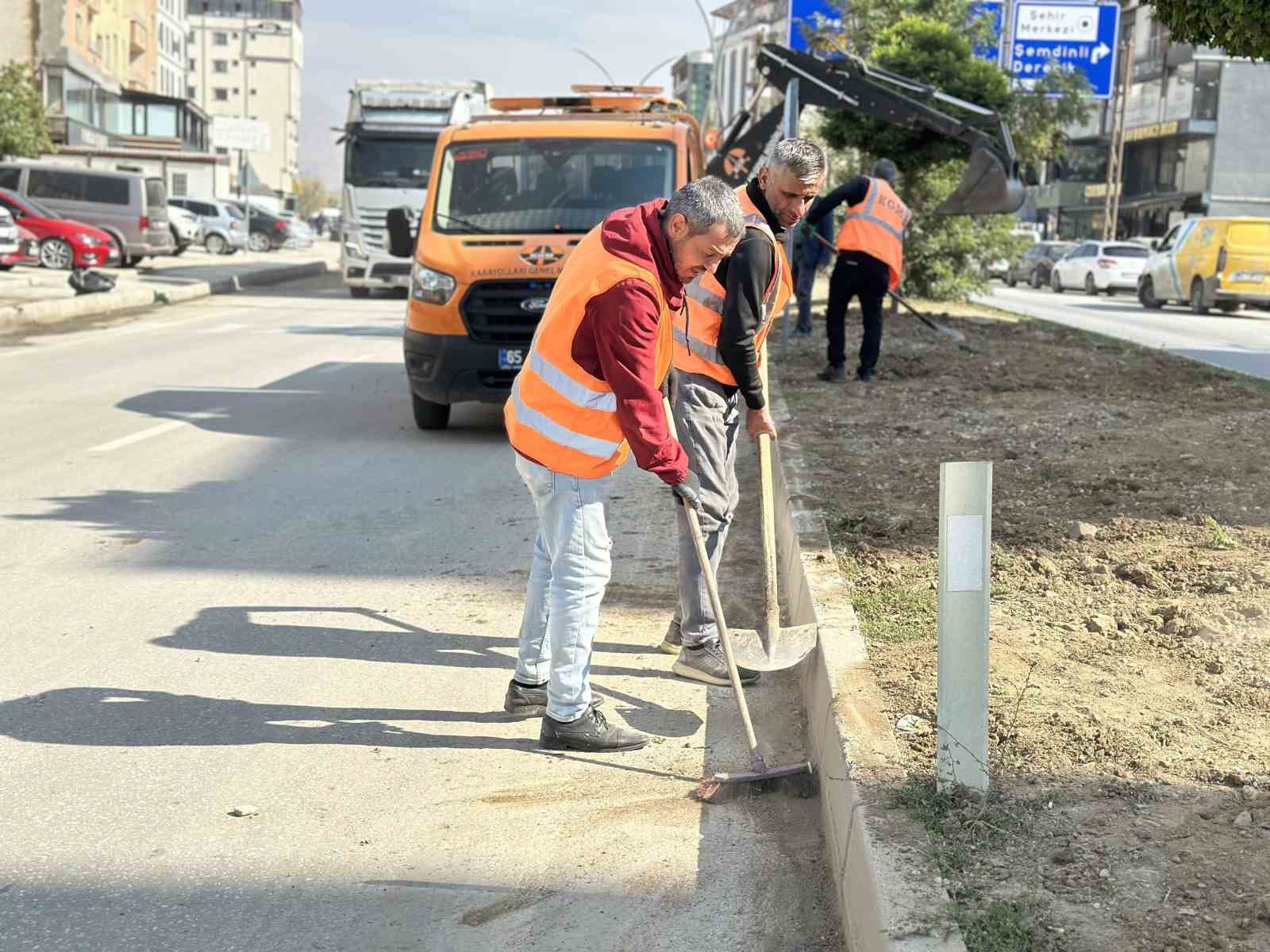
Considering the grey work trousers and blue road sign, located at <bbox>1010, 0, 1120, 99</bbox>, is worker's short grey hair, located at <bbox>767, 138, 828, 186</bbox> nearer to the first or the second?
the grey work trousers

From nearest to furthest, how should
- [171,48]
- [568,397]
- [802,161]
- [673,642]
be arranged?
[568,397], [802,161], [673,642], [171,48]

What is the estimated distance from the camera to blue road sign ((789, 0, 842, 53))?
23703 mm

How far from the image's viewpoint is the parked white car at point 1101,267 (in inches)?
1421

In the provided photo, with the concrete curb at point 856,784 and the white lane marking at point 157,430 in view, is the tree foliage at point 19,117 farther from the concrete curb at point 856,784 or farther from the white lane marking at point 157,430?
the concrete curb at point 856,784

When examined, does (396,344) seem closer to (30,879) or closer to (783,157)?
(783,157)

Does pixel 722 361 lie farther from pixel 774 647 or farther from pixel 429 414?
pixel 429 414

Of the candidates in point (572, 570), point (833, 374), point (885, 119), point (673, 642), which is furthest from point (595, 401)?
point (885, 119)

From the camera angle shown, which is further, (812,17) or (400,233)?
(812,17)

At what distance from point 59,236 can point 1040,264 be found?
26573mm

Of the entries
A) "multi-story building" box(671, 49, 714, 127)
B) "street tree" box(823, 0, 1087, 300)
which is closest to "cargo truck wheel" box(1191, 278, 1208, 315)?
"street tree" box(823, 0, 1087, 300)

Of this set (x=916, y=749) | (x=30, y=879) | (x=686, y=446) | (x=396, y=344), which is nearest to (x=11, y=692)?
(x=30, y=879)

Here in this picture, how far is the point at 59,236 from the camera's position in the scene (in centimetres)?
2983

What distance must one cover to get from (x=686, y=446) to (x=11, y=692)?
2480 mm

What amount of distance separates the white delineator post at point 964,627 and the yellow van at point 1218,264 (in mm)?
23910
